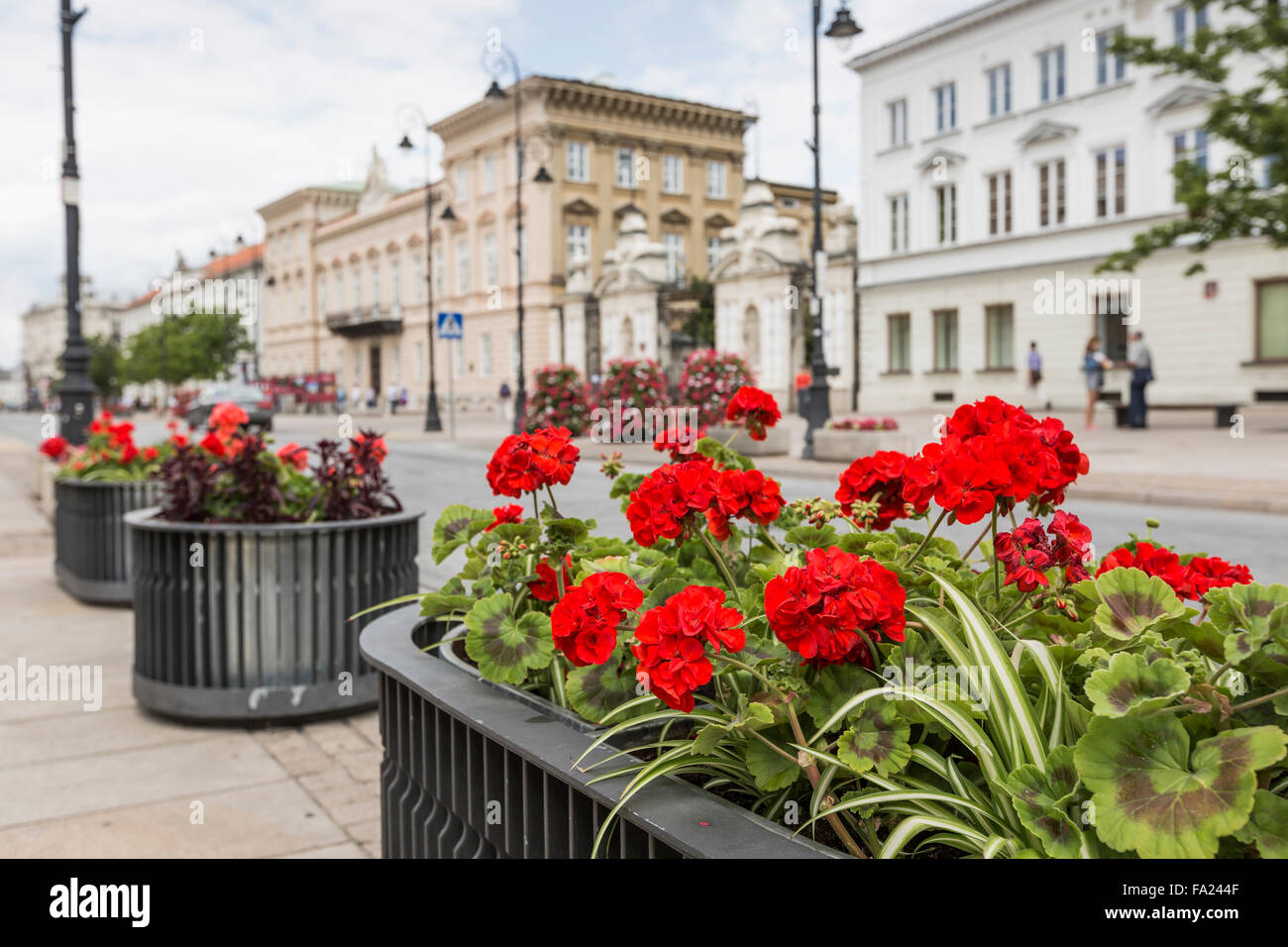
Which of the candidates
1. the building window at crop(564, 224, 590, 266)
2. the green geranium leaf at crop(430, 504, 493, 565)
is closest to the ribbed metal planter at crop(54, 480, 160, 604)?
the green geranium leaf at crop(430, 504, 493, 565)

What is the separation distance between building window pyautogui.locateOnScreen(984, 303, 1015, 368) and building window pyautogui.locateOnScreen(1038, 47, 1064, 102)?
5.77m

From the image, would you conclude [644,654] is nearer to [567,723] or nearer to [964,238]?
[567,723]

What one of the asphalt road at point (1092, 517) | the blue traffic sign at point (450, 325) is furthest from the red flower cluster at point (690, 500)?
the blue traffic sign at point (450, 325)

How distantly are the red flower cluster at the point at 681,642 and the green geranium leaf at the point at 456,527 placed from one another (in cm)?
119

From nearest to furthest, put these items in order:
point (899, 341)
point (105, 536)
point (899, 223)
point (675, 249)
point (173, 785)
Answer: point (173, 785), point (105, 536), point (899, 341), point (899, 223), point (675, 249)

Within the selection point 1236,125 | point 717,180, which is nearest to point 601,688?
point 1236,125

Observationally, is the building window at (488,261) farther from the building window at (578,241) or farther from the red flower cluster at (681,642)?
the red flower cluster at (681,642)

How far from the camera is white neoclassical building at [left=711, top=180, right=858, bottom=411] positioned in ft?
119

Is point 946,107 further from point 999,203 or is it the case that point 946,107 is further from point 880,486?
point 880,486

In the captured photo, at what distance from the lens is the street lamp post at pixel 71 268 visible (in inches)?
451

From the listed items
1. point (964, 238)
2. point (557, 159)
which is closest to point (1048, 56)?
point (964, 238)

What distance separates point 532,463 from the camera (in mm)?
2357

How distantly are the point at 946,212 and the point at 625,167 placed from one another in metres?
23.4
